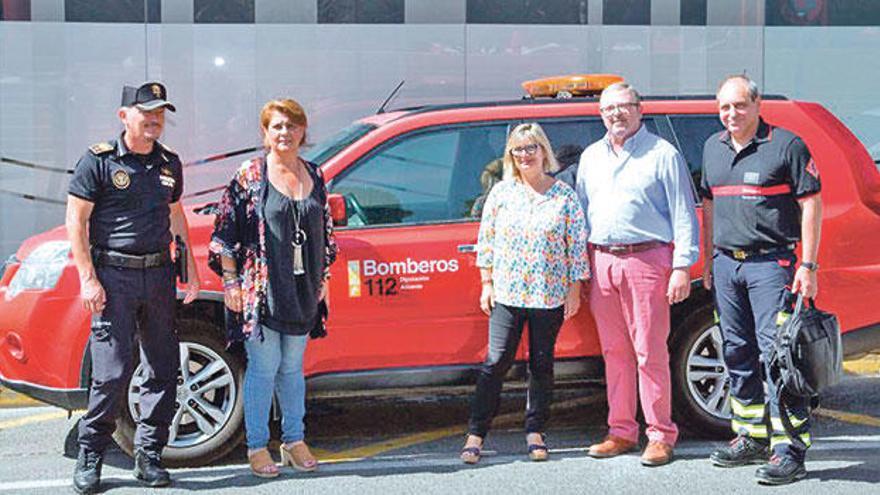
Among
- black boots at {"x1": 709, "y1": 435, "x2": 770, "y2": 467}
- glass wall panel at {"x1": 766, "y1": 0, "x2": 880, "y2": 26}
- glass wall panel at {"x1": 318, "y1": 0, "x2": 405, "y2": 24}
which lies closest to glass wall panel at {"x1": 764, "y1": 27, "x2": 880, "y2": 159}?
glass wall panel at {"x1": 766, "y1": 0, "x2": 880, "y2": 26}

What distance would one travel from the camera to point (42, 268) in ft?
19.7

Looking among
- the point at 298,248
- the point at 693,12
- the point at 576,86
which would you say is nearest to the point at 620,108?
the point at 576,86

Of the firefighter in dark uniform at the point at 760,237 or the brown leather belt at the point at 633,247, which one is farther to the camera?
the brown leather belt at the point at 633,247

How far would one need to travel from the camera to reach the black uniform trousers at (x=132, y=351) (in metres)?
5.54

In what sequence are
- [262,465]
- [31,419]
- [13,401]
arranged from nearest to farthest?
[262,465], [31,419], [13,401]

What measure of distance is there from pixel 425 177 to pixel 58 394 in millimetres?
2056

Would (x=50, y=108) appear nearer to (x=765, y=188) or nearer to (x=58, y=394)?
(x=58, y=394)

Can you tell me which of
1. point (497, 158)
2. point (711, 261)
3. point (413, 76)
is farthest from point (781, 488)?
point (413, 76)

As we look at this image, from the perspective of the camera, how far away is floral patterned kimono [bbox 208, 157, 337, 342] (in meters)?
5.64

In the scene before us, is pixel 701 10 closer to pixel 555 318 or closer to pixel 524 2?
pixel 524 2

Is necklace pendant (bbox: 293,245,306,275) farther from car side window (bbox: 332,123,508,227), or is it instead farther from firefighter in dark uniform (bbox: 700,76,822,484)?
firefighter in dark uniform (bbox: 700,76,822,484)

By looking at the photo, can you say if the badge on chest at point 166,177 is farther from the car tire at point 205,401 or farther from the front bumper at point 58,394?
the front bumper at point 58,394

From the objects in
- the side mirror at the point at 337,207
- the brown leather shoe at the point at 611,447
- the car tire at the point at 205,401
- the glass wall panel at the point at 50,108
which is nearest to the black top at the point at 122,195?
the car tire at the point at 205,401

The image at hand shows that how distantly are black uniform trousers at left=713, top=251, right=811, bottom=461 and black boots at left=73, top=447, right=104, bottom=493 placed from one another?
297 centimetres
